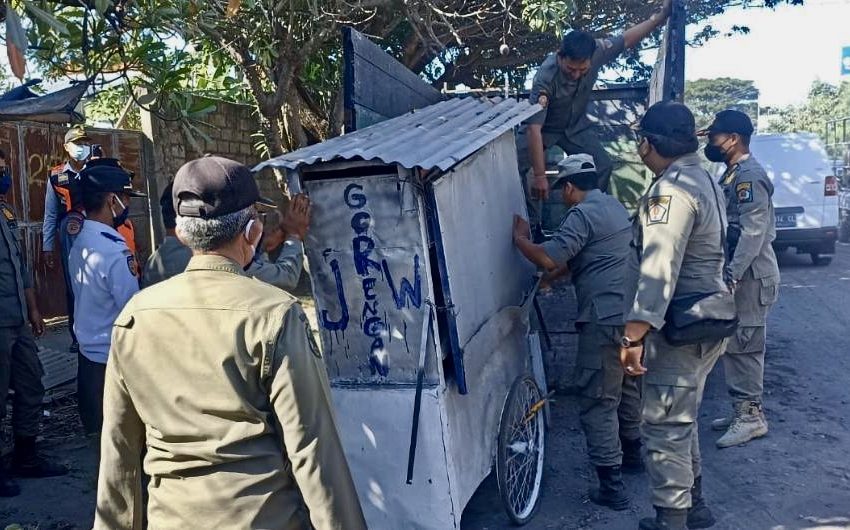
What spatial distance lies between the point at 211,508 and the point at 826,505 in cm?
339

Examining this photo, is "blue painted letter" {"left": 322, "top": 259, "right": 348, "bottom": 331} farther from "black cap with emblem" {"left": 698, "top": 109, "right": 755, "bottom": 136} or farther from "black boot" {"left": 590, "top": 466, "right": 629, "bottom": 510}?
"black cap with emblem" {"left": 698, "top": 109, "right": 755, "bottom": 136}

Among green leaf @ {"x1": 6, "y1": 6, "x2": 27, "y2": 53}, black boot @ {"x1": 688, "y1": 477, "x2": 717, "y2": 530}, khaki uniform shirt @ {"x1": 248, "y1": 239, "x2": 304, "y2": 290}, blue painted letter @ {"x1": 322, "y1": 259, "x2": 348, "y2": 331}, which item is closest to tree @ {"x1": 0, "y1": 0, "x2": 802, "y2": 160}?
green leaf @ {"x1": 6, "y1": 6, "x2": 27, "y2": 53}

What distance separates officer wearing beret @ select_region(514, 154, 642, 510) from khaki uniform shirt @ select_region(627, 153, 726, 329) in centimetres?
59

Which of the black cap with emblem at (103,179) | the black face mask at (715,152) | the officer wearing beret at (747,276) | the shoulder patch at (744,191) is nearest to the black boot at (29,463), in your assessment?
the black cap with emblem at (103,179)

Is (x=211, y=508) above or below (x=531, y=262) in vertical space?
below

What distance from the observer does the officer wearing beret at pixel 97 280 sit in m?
3.34

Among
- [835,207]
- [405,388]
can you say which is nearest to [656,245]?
[405,388]

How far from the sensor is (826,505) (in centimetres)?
390

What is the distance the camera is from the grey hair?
186cm

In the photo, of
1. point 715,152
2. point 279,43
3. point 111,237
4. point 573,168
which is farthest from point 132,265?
point 279,43

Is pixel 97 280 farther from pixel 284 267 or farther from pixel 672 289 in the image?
pixel 672 289

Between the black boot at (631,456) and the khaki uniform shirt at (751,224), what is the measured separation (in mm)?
1199

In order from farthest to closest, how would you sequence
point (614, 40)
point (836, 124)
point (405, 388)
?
point (836, 124) → point (614, 40) → point (405, 388)

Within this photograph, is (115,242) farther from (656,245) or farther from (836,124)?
(836,124)
